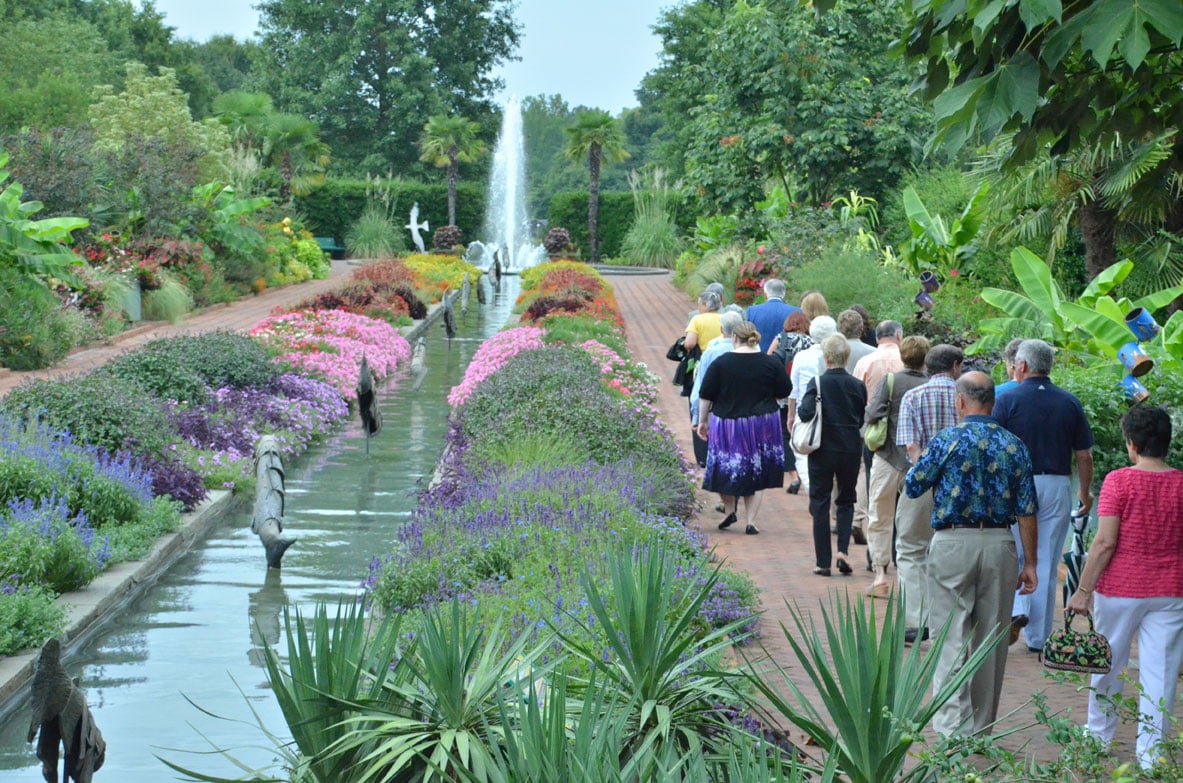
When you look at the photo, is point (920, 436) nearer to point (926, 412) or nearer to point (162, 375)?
point (926, 412)

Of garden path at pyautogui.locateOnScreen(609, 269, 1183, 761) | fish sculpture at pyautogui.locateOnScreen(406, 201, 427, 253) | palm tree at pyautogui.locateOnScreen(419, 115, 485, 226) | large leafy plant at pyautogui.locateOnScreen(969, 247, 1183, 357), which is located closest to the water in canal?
garden path at pyautogui.locateOnScreen(609, 269, 1183, 761)

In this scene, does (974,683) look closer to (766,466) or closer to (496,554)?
(496,554)

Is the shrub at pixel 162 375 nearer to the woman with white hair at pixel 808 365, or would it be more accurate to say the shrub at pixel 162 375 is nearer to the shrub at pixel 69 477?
the shrub at pixel 69 477

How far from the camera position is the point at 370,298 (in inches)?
982

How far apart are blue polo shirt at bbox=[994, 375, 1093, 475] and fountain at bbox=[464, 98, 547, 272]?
48451 mm

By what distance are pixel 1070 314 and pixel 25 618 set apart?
26.4ft

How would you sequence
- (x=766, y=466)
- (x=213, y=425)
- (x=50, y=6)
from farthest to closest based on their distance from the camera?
(x=50, y=6)
(x=213, y=425)
(x=766, y=466)

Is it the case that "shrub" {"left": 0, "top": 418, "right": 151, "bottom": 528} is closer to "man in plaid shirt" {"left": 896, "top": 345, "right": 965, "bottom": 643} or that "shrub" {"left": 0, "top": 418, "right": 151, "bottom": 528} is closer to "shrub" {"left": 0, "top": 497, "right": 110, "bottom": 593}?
"shrub" {"left": 0, "top": 497, "right": 110, "bottom": 593}

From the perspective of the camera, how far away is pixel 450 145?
5603 centimetres

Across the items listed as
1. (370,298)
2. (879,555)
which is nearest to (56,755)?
(879,555)

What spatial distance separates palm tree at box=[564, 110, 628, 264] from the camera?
53.9 meters

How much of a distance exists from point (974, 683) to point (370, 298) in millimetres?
20306

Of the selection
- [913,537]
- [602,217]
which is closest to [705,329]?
[913,537]

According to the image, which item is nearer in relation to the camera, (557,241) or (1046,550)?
(1046,550)
